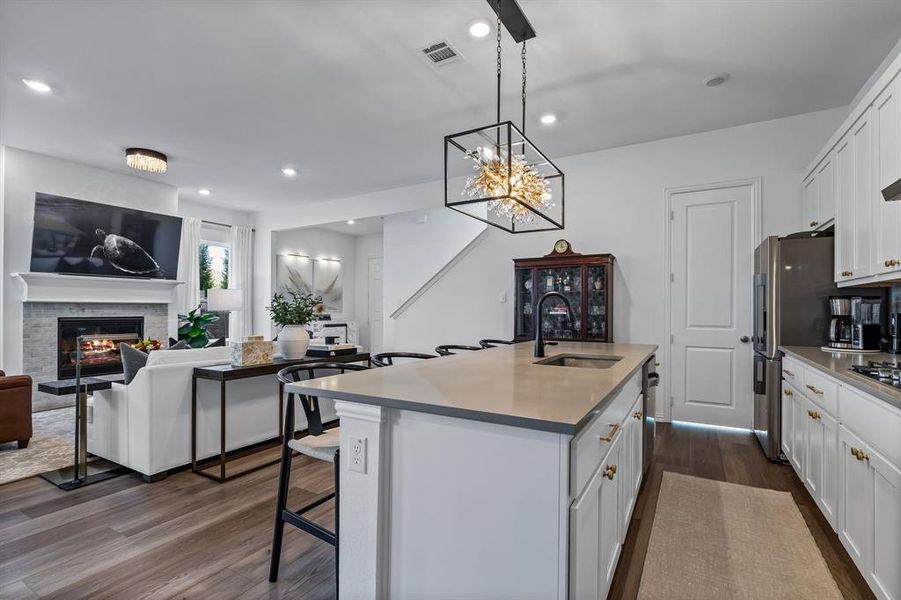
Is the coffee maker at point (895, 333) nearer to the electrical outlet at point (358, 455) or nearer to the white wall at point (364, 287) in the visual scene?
the electrical outlet at point (358, 455)

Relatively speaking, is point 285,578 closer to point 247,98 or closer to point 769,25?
point 247,98

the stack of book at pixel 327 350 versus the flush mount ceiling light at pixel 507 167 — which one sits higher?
the flush mount ceiling light at pixel 507 167

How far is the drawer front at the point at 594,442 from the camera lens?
1177 mm

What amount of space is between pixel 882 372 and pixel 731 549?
1.06m

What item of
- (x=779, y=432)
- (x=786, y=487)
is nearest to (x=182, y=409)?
(x=786, y=487)

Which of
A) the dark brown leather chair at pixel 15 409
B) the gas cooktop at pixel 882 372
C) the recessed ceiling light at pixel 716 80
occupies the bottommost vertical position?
the dark brown leather chair at pixel 15 409

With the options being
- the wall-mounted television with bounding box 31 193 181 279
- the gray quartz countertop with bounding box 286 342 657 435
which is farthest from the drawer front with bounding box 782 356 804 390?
the wall-mounted television with bounding box 31 193 181 279

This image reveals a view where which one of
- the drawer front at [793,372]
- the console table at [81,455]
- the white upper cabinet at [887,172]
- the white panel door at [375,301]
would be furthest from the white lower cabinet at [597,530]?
the white panel door at [375,301]

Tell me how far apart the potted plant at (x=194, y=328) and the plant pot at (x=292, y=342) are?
3.34 m

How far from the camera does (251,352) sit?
3273mm

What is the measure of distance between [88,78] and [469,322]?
4.27 m

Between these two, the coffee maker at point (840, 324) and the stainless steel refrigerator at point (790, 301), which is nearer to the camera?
the coffee maker at point (840, 324)

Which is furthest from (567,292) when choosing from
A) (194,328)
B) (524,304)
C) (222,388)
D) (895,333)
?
(194,328)

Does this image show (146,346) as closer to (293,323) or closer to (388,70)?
(293,323)
